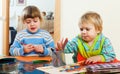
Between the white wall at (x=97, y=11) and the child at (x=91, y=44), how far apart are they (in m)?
0.78

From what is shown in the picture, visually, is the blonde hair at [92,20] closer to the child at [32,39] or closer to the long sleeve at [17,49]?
the child at [32,39]

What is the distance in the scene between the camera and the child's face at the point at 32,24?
153 cm

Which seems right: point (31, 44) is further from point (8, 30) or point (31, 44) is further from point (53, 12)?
point (8, 30)

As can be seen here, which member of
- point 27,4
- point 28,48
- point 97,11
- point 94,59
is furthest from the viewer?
point 27,4

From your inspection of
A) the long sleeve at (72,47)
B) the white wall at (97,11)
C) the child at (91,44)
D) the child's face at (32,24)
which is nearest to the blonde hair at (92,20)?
the child at (91,44)

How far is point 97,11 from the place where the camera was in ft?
7.02

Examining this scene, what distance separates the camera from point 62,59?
111 centimetres

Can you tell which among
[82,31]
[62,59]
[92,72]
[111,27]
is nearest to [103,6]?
[111,27]

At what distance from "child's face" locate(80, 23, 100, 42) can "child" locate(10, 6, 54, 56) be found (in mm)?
371

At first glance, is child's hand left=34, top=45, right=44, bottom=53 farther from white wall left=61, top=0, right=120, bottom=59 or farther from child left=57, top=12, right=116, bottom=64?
white wall left=61, top=0, right=120, bottom=59

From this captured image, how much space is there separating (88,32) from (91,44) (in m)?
0.07

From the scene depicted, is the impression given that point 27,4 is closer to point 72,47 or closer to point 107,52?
point 72,47

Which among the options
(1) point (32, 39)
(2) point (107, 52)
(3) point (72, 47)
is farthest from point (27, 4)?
(2) point (107, 52)

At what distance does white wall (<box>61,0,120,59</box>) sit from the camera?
6.76 ft
